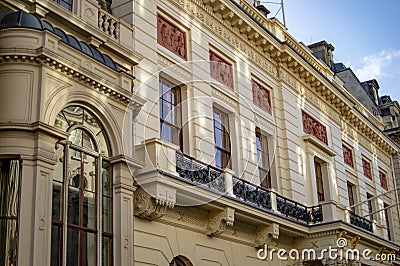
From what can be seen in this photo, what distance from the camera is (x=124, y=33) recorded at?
1598 cm

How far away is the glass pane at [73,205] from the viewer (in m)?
12.1

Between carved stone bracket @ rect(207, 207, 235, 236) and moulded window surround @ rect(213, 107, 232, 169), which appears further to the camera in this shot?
moulded window surround @ rect(213, 107, 232, 169)

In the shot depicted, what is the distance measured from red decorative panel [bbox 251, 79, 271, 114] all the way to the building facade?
88 millimetres

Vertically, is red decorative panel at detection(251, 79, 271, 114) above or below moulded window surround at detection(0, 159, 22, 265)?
above

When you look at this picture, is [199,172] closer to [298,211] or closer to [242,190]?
[242,190]

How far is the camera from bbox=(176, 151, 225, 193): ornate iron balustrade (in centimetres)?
1572

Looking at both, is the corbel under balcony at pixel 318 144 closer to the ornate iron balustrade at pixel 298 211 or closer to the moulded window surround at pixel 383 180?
the ornate iron balustrade at pixel 298 211

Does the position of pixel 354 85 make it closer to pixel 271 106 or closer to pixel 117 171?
pixel 271 106

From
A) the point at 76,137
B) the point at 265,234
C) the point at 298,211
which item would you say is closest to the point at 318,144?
the point at 298,211

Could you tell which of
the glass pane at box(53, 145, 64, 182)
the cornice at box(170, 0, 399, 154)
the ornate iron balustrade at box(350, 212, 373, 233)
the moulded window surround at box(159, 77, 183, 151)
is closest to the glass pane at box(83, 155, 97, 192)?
the glass pane at box(53, 145, 64, 182)

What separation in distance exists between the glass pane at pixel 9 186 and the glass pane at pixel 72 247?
1314mm

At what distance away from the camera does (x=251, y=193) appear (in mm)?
18406

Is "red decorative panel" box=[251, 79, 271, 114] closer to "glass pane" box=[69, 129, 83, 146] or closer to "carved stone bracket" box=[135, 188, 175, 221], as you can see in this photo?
"carved stone bracket" box=[135, 188, 175, 221]

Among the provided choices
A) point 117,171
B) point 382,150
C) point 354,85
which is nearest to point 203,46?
point 117,171
